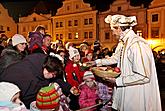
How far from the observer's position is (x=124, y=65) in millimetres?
3729

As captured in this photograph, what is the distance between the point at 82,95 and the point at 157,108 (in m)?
2.08

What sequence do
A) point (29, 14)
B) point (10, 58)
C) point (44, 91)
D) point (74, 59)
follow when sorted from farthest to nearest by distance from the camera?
point (29, 14)
point (74, 59)
point (10, 58)
point (44, 91)

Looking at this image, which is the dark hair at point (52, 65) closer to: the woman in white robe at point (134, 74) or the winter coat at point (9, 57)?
the woman in white robe at point (134, 74)

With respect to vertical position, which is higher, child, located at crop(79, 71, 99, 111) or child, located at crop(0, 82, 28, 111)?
child, located at crop(0, 82, 28, 111)

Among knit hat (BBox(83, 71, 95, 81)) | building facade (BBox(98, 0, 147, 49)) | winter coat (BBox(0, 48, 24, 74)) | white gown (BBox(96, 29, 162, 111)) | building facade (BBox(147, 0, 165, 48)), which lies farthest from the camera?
building facade (BBox(98, 0, 147, 49))

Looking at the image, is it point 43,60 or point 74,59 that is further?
point 74,59

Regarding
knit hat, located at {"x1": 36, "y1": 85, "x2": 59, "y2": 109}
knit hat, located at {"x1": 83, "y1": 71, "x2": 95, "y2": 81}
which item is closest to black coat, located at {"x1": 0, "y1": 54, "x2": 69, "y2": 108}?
knit hat, located at {"x1": 36, "y1": 85, "x2": 59, "y2": 109}

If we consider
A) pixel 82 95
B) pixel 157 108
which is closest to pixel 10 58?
pixel 82 95

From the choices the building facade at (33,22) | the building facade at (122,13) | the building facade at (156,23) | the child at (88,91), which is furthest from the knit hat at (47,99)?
the building facade at (33,22)

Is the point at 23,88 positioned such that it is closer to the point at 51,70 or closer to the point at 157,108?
the point at 51,70

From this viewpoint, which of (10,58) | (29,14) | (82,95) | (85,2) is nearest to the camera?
(10,58)

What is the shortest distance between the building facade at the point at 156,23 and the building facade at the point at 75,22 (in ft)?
20.3

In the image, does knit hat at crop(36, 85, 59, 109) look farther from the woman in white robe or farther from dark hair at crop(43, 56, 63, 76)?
the woman in white robe

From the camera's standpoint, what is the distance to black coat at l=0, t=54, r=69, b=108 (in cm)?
353
